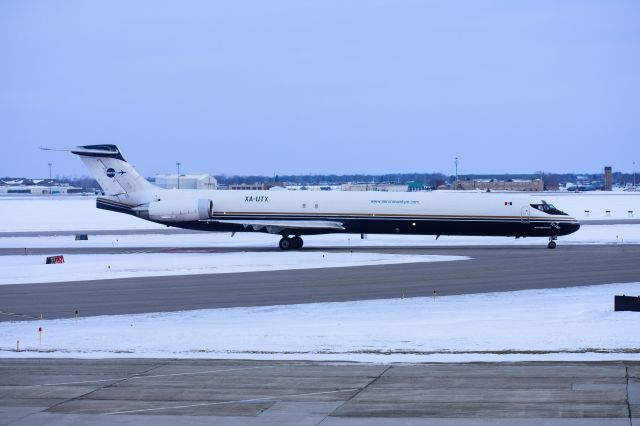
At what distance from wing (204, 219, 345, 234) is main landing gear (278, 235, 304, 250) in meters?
0.76

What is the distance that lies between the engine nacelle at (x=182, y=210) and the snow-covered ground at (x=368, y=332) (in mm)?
20726

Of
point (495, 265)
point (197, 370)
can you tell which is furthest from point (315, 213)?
point (197, 370)

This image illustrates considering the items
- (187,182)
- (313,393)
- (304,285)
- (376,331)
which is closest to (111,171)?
(304,285)

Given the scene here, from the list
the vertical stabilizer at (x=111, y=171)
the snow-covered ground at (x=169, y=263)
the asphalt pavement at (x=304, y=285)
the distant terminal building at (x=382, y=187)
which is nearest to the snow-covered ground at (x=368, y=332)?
the asphalt pavement at (x=304, y=285)

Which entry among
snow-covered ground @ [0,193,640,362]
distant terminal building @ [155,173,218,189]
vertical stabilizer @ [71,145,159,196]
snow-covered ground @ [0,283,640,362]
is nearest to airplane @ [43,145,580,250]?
vertical stabilizer @ [71,145,159,196]

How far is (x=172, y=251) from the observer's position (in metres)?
45.9

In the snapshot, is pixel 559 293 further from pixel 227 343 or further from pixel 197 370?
pixel 197 370

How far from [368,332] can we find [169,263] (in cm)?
1929

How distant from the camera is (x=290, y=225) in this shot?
150 ft

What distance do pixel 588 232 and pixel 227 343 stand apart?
44.3 metres

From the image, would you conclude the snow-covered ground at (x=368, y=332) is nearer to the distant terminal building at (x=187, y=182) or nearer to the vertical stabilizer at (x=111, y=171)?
the vertical stabilizer at (x=111, y=171)

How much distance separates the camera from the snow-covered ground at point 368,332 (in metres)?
18.9

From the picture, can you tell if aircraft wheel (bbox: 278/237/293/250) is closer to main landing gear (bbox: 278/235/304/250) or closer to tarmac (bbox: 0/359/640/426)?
main landing gear (bbox: 278/235/304/250)

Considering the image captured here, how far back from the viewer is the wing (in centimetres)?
4575
